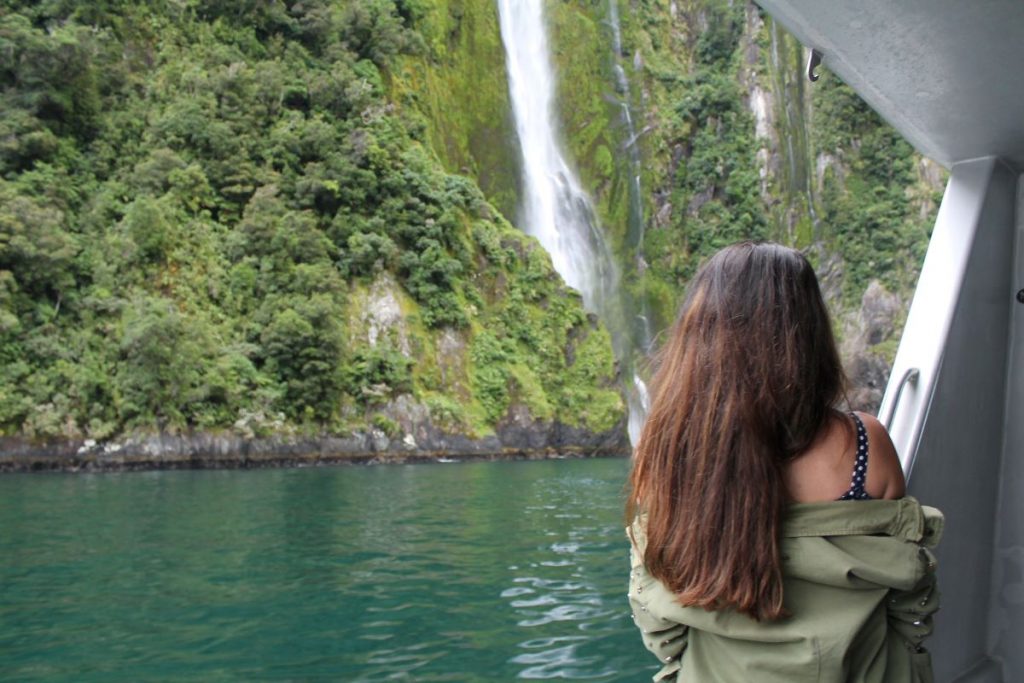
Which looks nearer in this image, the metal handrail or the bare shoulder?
the bare shoulder

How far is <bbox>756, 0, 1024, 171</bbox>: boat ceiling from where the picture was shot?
155 cm

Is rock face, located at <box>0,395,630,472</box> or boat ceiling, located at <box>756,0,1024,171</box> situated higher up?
boat ceiling, located at <box>756,0,1024,171</box>

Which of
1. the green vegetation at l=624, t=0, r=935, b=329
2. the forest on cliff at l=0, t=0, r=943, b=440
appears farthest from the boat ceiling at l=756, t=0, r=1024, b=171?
the green vegetation at l=624, t=0, r=935, b=329

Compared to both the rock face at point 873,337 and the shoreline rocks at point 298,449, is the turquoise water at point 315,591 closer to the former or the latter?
the shoreline rocks at point 298,449

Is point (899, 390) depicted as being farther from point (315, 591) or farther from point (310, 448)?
point (310, 448)

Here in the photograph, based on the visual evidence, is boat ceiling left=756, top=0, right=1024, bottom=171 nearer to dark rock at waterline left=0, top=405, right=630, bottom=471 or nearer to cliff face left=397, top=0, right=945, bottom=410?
dark rock at waterline left=0, top=405, right=630, bottom=471

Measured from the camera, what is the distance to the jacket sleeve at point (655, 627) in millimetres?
1142

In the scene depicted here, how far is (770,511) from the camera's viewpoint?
1.04m

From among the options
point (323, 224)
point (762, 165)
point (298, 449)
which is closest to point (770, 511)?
point (298, 449)

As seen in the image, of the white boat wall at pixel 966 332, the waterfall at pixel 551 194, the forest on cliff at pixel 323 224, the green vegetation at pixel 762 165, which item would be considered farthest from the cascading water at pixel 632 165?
the white boat wall at pixel 966 332

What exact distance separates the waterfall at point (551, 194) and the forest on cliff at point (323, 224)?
2.75 ft

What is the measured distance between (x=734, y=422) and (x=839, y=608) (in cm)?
25

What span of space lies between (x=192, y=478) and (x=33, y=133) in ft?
49.9

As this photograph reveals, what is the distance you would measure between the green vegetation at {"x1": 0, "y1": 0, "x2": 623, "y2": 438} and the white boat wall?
970 inches
